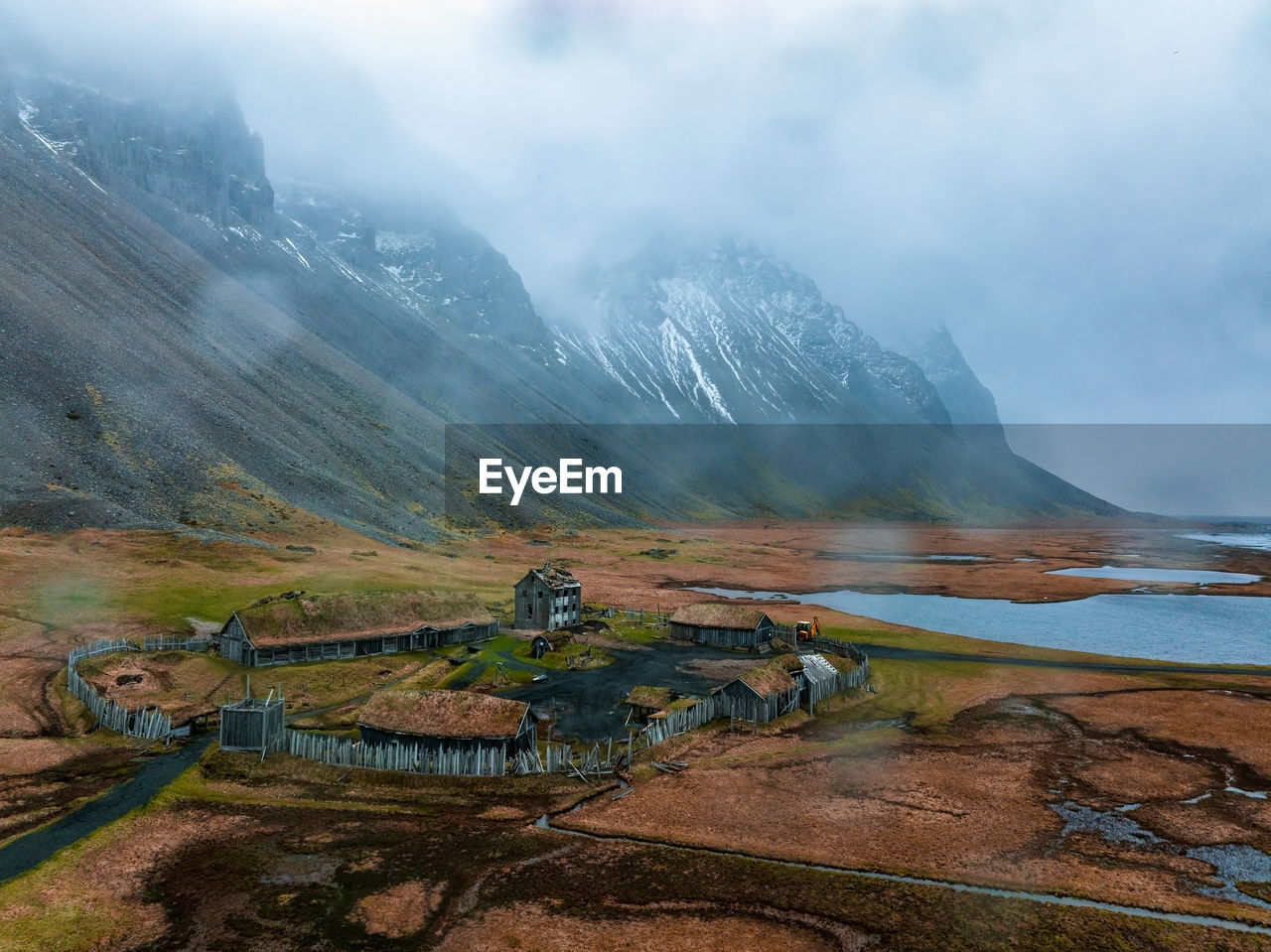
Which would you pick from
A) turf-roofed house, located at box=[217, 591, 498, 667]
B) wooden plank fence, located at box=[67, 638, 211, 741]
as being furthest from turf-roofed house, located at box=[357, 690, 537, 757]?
turf-roofed house, located at box=[217, 591, 498, 667]

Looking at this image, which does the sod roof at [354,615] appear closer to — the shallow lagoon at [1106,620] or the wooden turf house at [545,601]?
the wooden turf house at [545,601]

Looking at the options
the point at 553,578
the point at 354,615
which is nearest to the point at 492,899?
the point at 354,615

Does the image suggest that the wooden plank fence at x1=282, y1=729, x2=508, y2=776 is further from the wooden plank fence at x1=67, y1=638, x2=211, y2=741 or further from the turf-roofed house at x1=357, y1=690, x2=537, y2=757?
the wooden plank fence at x1=67, y1=638, x2=211, y2=741

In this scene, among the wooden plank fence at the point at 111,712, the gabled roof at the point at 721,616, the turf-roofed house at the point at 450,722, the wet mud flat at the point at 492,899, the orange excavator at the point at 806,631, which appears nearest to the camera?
the wet mud flat at the point at 492,899

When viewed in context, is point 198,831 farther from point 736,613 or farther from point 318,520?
point 318,520

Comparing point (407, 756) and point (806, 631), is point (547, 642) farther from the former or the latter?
point (407, 756)

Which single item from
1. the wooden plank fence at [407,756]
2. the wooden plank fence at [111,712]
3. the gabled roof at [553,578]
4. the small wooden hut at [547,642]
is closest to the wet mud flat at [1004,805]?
the wooden plank fence at [407,756]
